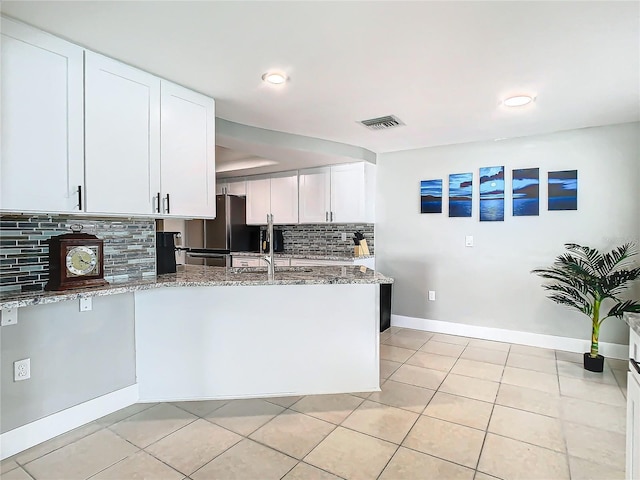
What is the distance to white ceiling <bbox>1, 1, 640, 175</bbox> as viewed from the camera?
1.67 m

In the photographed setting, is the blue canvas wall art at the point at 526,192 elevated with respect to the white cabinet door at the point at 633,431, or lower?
elevated

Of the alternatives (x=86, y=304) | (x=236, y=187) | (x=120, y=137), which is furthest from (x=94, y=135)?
(x=236, y=187)

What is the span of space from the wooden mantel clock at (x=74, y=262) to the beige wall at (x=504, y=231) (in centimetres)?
330

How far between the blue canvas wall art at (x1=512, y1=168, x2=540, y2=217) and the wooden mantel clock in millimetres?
3834

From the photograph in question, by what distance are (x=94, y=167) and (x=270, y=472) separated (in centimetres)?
191

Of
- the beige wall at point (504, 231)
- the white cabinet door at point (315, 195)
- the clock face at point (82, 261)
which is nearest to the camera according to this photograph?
the clock face at point (82, 261)

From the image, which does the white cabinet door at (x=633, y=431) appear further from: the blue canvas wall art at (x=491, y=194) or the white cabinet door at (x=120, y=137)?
the blue canvas wall art at (x=491, y=194)

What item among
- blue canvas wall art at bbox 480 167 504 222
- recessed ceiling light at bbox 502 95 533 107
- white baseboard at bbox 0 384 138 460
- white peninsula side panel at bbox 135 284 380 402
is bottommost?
white baseboard at bbox 0 384 138 460

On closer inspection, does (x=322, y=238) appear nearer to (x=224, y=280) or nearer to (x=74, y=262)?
(x=224, y=280)

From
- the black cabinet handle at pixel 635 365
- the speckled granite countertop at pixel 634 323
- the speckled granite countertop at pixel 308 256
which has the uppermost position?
the speckled granite countertop at pixel 308 256

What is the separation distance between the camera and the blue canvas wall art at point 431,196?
4285 millimetres

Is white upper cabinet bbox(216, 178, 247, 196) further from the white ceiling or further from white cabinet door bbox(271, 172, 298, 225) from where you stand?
the white ceiling

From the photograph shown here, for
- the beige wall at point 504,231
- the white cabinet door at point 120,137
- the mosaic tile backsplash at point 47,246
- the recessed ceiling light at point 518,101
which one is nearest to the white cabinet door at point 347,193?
the beige wall at point 504,231

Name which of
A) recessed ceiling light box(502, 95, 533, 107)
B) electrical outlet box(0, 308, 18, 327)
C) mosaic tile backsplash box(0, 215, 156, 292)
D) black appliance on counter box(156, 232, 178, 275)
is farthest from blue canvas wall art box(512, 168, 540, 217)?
electrical outlet box(0, 308, 18, 327)
